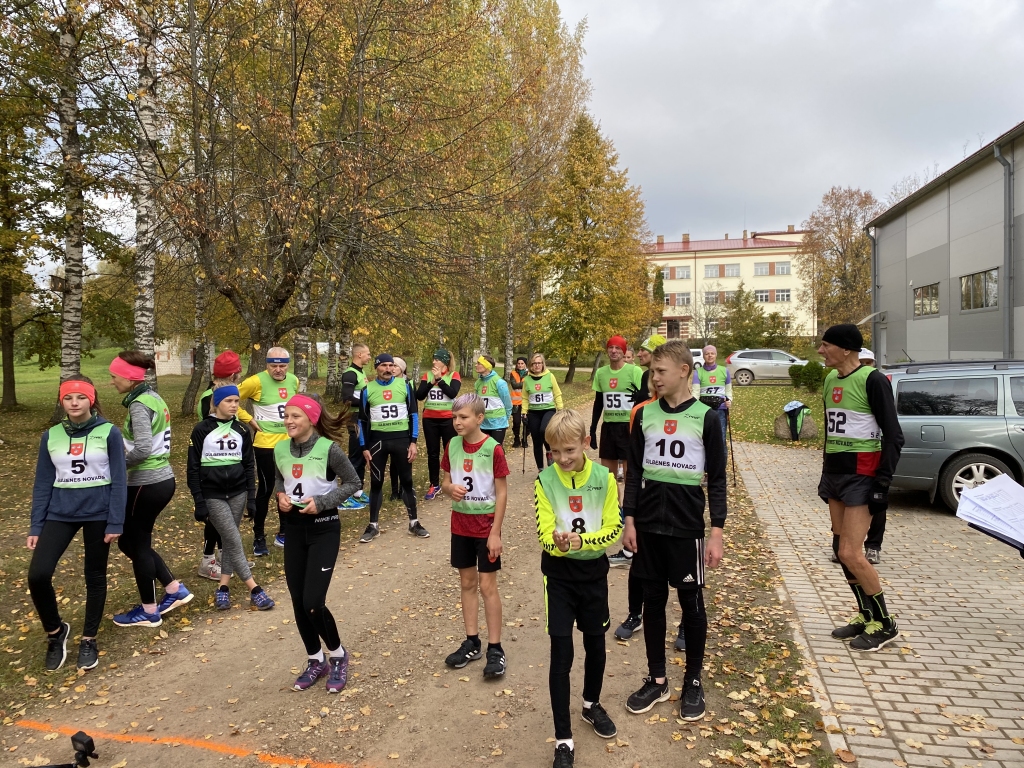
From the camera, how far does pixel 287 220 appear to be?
8.82 meters

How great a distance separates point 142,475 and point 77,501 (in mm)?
587

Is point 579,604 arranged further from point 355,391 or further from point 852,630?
point 355,391

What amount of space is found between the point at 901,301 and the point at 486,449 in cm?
3128

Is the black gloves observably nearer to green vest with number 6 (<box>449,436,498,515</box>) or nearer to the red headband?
the red headband

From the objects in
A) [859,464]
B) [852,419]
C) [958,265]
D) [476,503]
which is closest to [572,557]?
[476,503]

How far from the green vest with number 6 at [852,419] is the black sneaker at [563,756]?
9.47 feet

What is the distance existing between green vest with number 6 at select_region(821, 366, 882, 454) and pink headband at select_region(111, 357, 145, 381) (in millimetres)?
5332

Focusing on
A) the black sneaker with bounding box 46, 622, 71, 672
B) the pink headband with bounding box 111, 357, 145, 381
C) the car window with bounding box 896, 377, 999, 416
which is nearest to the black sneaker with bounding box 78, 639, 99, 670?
the black sneaker with bounding box 46, 622, 71, 672

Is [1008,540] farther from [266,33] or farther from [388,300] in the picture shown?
[266,33]

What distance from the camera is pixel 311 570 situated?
152 inches

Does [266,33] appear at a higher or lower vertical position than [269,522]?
higher

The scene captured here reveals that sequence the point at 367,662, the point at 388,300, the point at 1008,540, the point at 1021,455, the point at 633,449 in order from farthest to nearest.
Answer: the point at 388,300 → the point at 1021,455 → the point at 367,662 → the point at 633,449 → the point at 1008,540

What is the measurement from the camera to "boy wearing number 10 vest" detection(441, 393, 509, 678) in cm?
404

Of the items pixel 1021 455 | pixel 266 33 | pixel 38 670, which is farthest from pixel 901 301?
pixel 38 670
